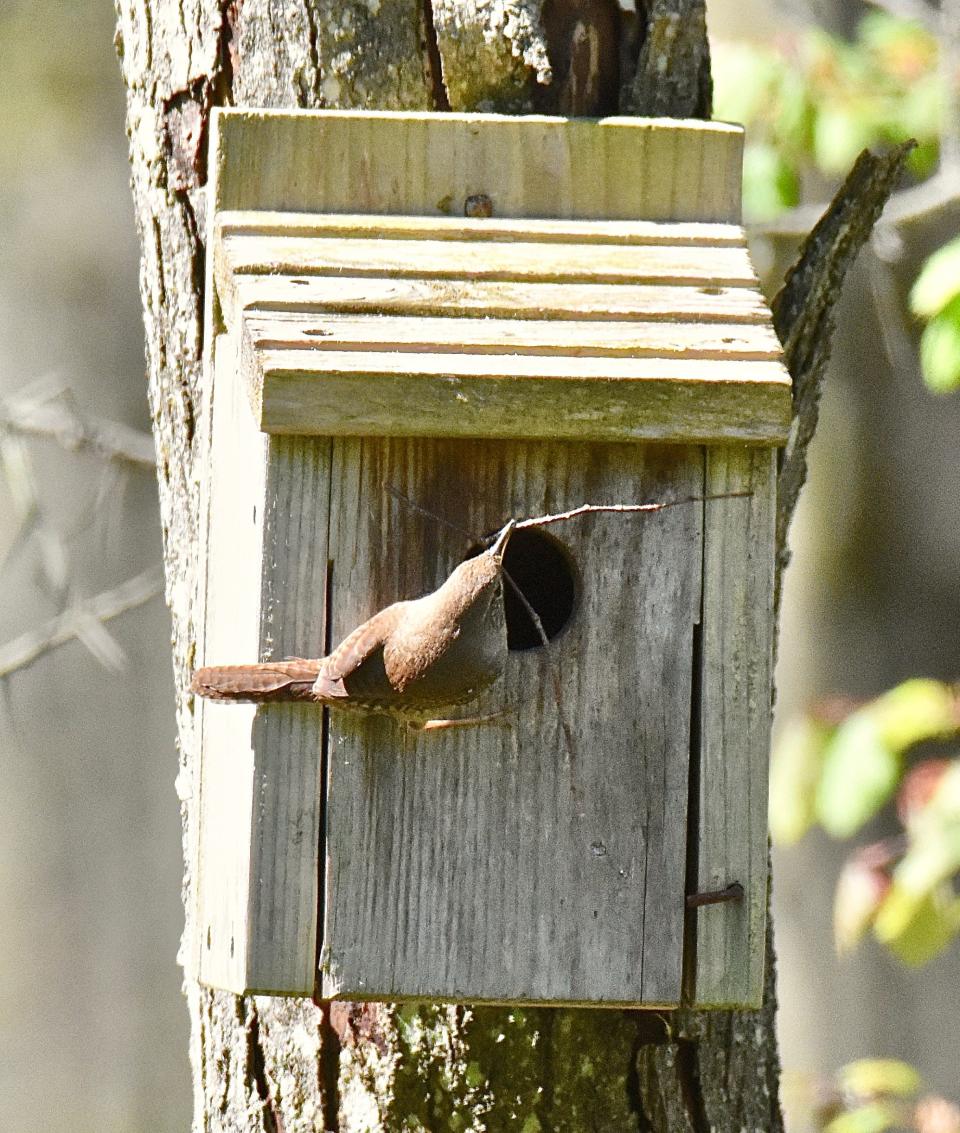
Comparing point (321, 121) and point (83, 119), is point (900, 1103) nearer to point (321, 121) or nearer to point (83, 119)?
point (321, 121)

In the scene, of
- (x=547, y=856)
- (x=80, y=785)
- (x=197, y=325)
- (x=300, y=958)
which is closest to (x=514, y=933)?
(x=547, y=856)

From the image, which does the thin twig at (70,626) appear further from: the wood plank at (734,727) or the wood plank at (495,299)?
the wood plank at (734,727)

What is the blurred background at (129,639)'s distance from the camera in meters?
5.98

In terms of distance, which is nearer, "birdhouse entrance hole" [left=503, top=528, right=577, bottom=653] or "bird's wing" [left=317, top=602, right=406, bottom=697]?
"bird's wing" [left=317, top=602, right=406, bottom=697]

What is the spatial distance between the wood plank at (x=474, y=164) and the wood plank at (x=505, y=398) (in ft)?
1.34

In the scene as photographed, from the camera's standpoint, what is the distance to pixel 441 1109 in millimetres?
2473

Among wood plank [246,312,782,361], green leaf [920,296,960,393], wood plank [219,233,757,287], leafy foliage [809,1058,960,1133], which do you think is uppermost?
wood plank [219,233,757,287]

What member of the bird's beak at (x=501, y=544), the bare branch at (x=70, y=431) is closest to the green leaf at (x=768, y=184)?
the bare branch at (x=70, y=431)

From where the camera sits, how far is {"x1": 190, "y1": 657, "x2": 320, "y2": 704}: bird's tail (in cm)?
205

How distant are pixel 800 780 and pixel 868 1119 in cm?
94

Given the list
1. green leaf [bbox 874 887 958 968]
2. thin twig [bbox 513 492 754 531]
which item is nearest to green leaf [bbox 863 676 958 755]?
green leaf [bbox 874 887 958 968]

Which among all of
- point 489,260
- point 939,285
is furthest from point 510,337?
point 939,285

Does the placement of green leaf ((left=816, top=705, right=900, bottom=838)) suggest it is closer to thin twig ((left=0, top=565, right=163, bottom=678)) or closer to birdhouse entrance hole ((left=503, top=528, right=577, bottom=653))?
thin twig ((left=0, top=565, right=163, bottom=678))

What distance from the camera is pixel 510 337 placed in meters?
2.15
